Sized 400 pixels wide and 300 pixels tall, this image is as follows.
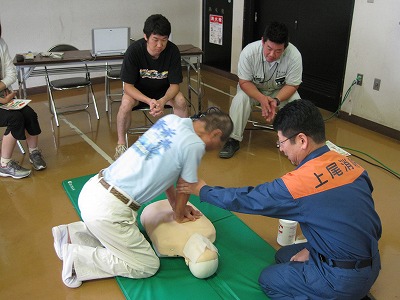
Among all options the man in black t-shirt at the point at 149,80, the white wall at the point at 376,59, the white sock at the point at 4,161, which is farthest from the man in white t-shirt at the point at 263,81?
the white sock at the point at 4,161

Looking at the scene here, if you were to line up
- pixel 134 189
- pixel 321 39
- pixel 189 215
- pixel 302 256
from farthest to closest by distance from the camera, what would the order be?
pixel 321 39
pixel 189 215
pixel 302 256
pixel 134 189

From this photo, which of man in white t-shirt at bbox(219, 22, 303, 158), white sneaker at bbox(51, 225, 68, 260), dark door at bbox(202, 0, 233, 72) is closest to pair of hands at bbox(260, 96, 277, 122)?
man in white t-shirt at bbox(219, 22, 303, 158)

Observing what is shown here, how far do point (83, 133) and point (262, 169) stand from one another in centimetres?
186

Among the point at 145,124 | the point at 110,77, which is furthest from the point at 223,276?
the point at 110,77

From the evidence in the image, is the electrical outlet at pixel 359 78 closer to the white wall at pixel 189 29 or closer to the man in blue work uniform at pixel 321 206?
the white wall at pixel 189 29

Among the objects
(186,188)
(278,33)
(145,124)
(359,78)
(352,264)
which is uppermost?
(278,33)

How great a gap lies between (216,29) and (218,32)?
0.06m

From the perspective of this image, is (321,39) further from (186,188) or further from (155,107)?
(186,188)

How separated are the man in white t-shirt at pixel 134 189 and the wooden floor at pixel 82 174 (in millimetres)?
149

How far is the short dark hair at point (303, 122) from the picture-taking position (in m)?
1.61

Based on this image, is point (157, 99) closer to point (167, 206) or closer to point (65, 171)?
point (65, 171)

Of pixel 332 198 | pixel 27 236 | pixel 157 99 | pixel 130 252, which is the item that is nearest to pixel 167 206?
pixel 130 252

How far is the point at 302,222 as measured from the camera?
1.62 metres

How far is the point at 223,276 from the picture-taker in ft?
6.61
